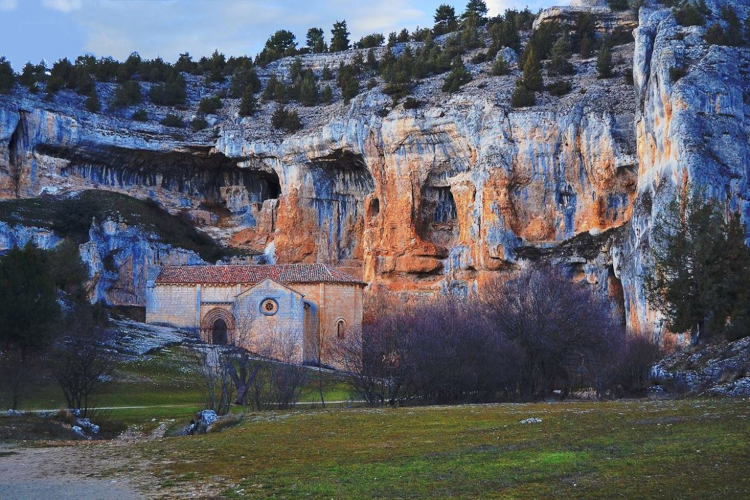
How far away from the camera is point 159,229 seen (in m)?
80.6

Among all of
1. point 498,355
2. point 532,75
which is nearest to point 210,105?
point 532,75

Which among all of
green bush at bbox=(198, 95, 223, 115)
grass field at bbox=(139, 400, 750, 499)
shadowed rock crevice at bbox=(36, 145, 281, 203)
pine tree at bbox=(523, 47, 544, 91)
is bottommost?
grass field at bbox=(139, 400, 750, 499)

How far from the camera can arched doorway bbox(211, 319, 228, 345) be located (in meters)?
66.9

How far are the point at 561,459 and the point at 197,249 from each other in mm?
69225

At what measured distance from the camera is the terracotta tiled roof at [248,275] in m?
67.8

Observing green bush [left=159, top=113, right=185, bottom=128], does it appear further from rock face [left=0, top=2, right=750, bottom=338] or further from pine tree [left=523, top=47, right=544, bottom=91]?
pine tree [left=523, top=47, right=544, bottom=91]

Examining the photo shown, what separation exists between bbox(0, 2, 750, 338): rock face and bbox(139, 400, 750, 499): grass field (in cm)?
3159

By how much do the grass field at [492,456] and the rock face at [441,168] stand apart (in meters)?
31.6

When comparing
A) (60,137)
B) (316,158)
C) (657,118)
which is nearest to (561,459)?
(657,118)

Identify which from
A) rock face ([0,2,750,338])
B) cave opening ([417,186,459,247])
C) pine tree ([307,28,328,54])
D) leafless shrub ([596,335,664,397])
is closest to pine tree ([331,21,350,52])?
pine tree ([307,28,328,54])

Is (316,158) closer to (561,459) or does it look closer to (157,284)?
(157,284)

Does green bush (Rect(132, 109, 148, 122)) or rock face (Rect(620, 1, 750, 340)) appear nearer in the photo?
rock face (Rect(620, 1, 750, 340))

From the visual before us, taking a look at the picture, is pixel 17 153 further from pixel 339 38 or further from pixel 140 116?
pixel 339 38

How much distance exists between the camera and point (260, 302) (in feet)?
217
